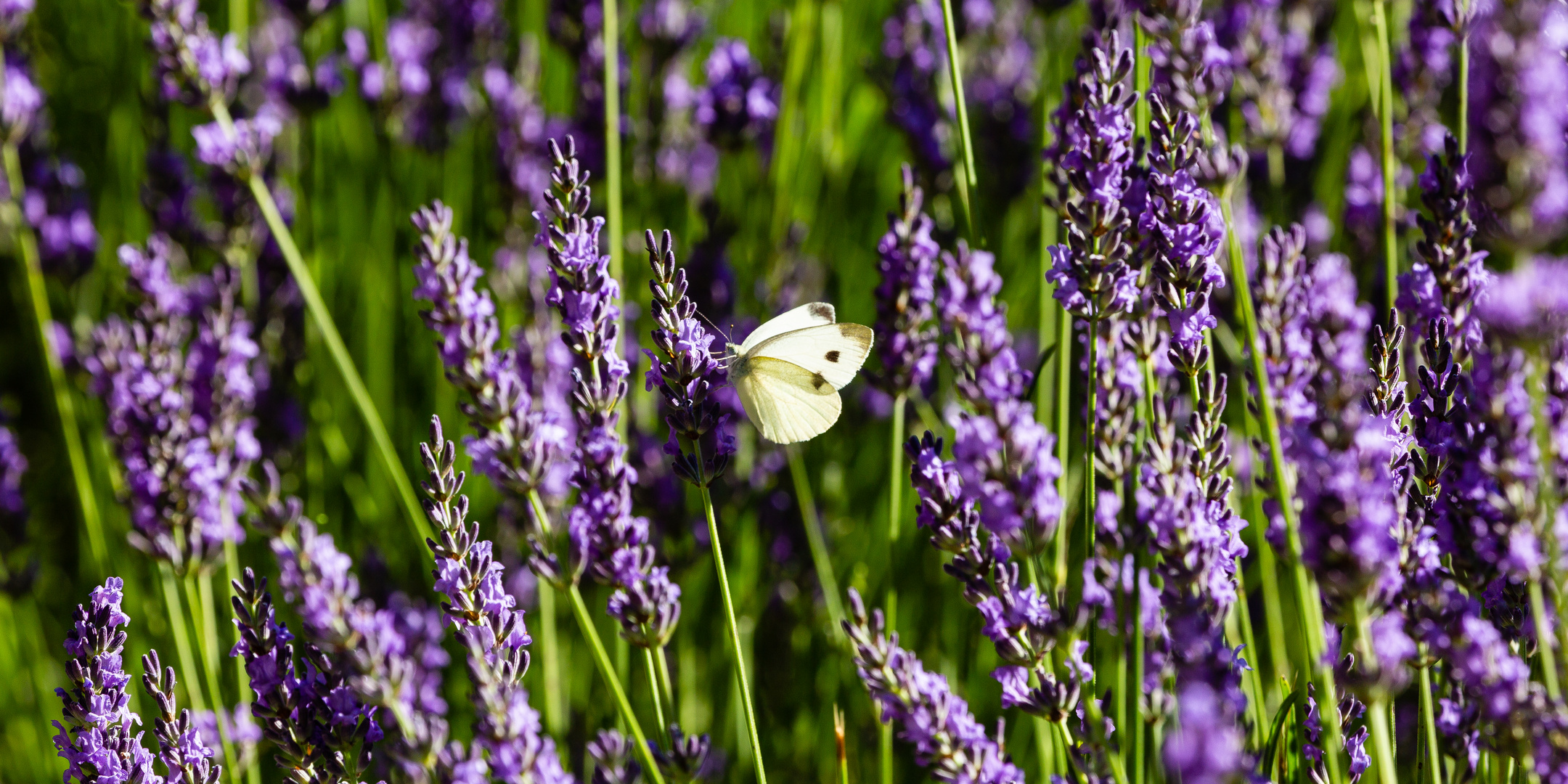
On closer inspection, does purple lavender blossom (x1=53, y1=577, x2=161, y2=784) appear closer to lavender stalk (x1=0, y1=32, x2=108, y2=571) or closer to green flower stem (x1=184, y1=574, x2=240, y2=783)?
green flower stem (x1=184, y1=574, x2=240, y2=783)

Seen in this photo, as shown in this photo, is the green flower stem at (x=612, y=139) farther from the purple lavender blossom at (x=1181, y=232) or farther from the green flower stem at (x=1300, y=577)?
the green flower stem at (x=1300, y=577)

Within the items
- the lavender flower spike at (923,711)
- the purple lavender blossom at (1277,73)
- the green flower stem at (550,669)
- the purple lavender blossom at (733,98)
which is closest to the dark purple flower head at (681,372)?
the lavender flower spike at (923,711)

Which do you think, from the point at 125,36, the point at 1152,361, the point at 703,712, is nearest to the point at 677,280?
the point at 1152,361

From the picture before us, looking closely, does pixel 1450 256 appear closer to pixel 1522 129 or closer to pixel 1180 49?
pixel 1180 49

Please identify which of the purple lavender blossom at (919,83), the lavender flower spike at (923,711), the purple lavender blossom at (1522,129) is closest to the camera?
the purple lavender blossom at (1522,129)

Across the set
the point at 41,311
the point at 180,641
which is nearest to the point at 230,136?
the point at 41,311

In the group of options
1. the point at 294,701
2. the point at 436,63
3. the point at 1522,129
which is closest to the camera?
the point at 1522,129
